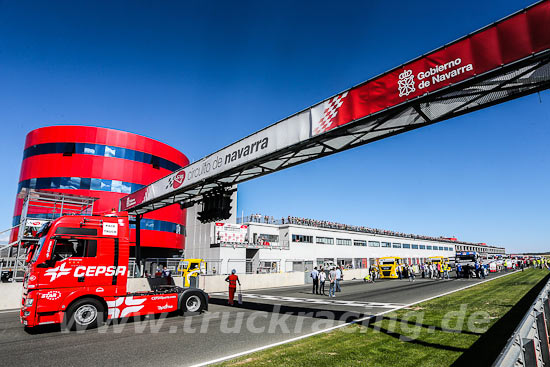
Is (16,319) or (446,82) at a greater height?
(446,82)

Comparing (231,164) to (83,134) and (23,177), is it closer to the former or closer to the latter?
(83,134)

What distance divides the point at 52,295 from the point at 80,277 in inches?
30.9

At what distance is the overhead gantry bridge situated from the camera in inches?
226

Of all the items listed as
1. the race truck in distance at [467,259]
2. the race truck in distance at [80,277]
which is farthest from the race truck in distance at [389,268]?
the race truck in distance at [80,277]

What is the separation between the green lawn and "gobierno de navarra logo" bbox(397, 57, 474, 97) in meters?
5.48

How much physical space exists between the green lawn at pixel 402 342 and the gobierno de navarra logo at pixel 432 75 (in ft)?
18.0

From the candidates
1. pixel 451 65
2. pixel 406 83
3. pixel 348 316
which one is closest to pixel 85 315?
pixel 348 316

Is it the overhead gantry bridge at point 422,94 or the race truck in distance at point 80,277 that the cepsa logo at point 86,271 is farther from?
the overhead gantry bridge at point 422,94

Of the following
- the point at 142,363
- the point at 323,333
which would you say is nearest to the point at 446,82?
the point at 323,333

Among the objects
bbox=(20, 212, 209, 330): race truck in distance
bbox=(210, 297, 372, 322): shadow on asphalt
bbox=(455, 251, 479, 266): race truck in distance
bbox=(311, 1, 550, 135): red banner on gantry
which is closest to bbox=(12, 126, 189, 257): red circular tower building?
bbox=(210, 297, 372, 322): shadow on asphalt

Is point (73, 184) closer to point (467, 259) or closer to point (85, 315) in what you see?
point (85, 315)

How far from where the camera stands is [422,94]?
22.2ft

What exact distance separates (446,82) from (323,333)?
6.66 metres

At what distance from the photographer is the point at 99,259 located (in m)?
9.77
